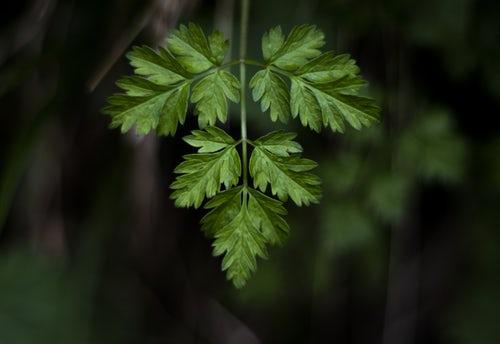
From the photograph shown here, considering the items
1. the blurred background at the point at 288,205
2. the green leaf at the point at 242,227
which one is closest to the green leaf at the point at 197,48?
the green leaf at the point at 242,227

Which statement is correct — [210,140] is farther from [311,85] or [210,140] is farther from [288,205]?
[288,205]

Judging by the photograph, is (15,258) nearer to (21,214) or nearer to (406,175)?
(21,214)

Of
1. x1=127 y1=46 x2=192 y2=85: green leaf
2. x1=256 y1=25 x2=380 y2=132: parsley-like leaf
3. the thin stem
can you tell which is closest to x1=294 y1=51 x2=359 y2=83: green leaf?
x1=256 y1=25 x2=380 y2=132: parsley-like leaf

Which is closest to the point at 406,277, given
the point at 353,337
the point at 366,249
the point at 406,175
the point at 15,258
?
the point at 366,249

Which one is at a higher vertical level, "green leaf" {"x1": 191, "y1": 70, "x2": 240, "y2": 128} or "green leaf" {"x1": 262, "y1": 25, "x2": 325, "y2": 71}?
"green leaf" {"x1": 262, "y1": 25, "x2": 325, "y2": 71}

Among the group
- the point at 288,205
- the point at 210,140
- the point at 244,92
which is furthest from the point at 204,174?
the point at 288,205

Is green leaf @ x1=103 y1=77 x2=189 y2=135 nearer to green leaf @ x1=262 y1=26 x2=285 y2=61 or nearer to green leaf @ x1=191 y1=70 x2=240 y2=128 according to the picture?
green leaf @ x1=191 y1=70 x2=240 y2=128

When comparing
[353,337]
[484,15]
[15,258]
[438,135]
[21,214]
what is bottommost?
[353,337]
